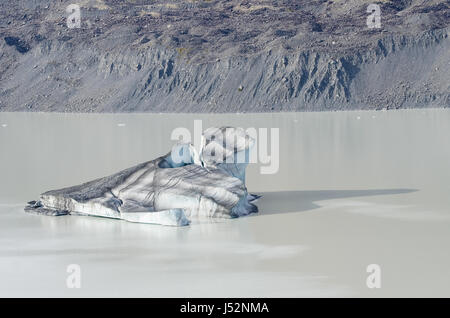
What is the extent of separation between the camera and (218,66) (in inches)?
2756

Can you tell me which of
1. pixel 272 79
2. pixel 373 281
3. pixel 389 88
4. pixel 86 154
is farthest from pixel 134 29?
pixel 373 281

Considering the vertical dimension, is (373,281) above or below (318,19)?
below

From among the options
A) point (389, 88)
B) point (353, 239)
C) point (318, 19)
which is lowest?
point (353, 239)

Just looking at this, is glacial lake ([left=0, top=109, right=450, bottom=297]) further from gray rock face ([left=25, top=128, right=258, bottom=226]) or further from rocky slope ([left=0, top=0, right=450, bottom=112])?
rocky slope ([left=0, top=0, right=450, bottom=112])

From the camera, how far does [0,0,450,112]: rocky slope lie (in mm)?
65750

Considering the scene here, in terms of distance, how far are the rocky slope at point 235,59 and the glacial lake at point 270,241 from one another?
4177 cm

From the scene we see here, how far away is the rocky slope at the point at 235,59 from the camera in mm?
65750

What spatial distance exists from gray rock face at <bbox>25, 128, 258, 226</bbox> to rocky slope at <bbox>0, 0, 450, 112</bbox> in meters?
47.1

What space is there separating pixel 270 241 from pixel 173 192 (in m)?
2.69

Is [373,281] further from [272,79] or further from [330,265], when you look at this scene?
[272,79]

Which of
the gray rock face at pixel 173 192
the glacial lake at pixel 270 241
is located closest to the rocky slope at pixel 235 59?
the glacial lake at pixel 270 241

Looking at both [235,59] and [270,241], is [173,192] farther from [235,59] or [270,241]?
[235,59]

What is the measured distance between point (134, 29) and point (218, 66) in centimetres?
1629
